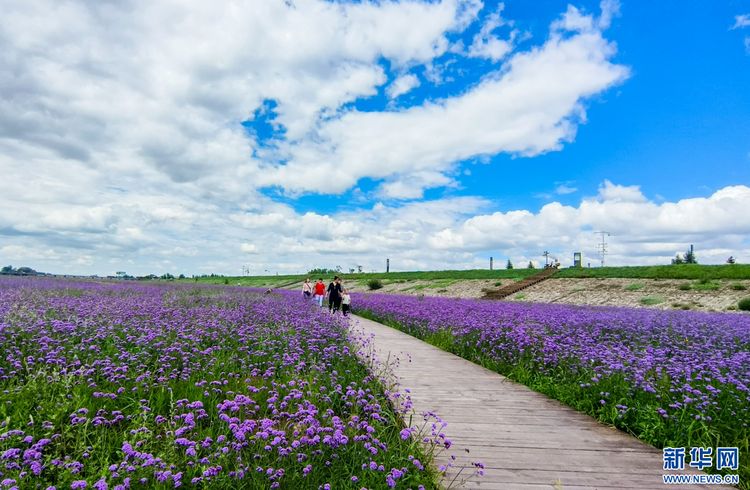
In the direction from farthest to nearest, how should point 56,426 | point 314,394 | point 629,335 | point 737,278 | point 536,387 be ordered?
point 737,278
point 629,335
point 536,387
point 314,394
point 56,426

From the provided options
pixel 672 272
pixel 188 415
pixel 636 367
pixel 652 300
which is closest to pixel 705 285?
pixel 652 300

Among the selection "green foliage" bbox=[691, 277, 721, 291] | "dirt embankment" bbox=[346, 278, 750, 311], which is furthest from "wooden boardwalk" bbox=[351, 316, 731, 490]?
"green foliage" bbox=[691, 277, 721, 291]

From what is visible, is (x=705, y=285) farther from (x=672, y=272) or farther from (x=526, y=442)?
(x=526, y=442)

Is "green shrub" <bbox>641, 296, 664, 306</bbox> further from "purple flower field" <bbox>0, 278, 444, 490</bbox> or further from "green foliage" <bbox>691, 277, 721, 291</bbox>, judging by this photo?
"purple flower field" <bbox>0, 278, 444, 490</bbox>

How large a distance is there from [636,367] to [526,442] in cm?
280

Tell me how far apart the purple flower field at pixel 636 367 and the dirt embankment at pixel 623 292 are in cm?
1266

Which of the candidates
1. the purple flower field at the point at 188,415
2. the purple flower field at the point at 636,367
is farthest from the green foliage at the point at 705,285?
the purple flower field at the point at 188,415

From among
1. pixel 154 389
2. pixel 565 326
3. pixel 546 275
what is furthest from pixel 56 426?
pixel 546 275

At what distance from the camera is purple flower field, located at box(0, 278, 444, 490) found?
2.87m

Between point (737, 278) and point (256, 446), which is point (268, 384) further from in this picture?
point (737, 278)

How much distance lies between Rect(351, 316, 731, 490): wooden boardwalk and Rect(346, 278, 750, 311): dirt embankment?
66.0 feet

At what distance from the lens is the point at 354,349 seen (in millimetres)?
7180

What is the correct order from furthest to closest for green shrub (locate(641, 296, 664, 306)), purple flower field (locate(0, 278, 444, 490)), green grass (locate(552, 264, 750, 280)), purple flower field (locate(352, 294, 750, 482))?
green grass (locate(552, 264, 750, 280)), green shrub (locate(641, 296, 664, 306)), purple flower field (locate(352, 294, 750, 482)), purple flower field (locate(0, 278, 444, 490))

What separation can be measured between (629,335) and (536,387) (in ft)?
13.2
